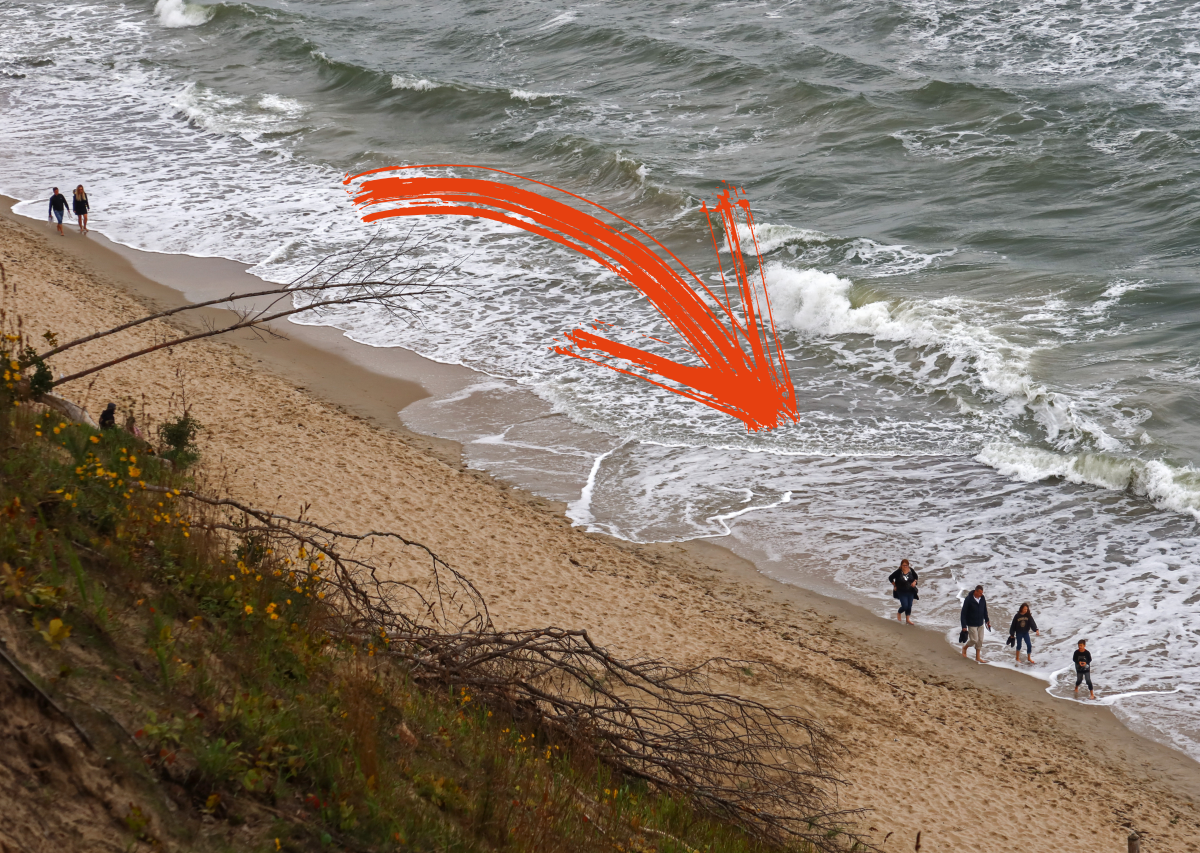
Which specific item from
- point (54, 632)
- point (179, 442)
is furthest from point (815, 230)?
point (54, 632)

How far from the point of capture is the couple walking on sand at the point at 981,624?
11.4m

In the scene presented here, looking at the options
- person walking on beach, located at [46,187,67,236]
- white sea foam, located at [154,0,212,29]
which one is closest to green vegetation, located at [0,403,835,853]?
person walking on beach, located at [46,187,67,236]

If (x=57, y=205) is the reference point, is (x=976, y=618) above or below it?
below

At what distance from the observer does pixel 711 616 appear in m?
11.7

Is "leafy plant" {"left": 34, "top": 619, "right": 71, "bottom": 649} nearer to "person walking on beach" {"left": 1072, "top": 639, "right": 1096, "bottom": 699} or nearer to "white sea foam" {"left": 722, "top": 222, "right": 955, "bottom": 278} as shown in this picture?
"person walking on beach" {"left": 1072, "top": 639, "right": 1096, "bottom": 699}

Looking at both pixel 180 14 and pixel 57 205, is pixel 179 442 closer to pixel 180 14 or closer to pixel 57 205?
pixel 57 205

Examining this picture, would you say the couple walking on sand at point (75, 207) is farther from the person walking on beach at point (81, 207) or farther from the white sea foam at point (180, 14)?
the white sea foam at point (180, 14)

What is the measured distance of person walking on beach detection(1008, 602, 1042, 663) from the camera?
37.4 ft

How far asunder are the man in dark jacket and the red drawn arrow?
5.70 meters

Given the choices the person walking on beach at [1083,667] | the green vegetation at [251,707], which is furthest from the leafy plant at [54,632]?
the person walking on beach at [1083,667]

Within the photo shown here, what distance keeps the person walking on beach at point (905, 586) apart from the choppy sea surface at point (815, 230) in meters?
0.45

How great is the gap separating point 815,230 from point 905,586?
43.4 ft

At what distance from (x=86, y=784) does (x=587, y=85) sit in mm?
33346

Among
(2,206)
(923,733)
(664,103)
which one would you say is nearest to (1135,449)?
(923,733)
